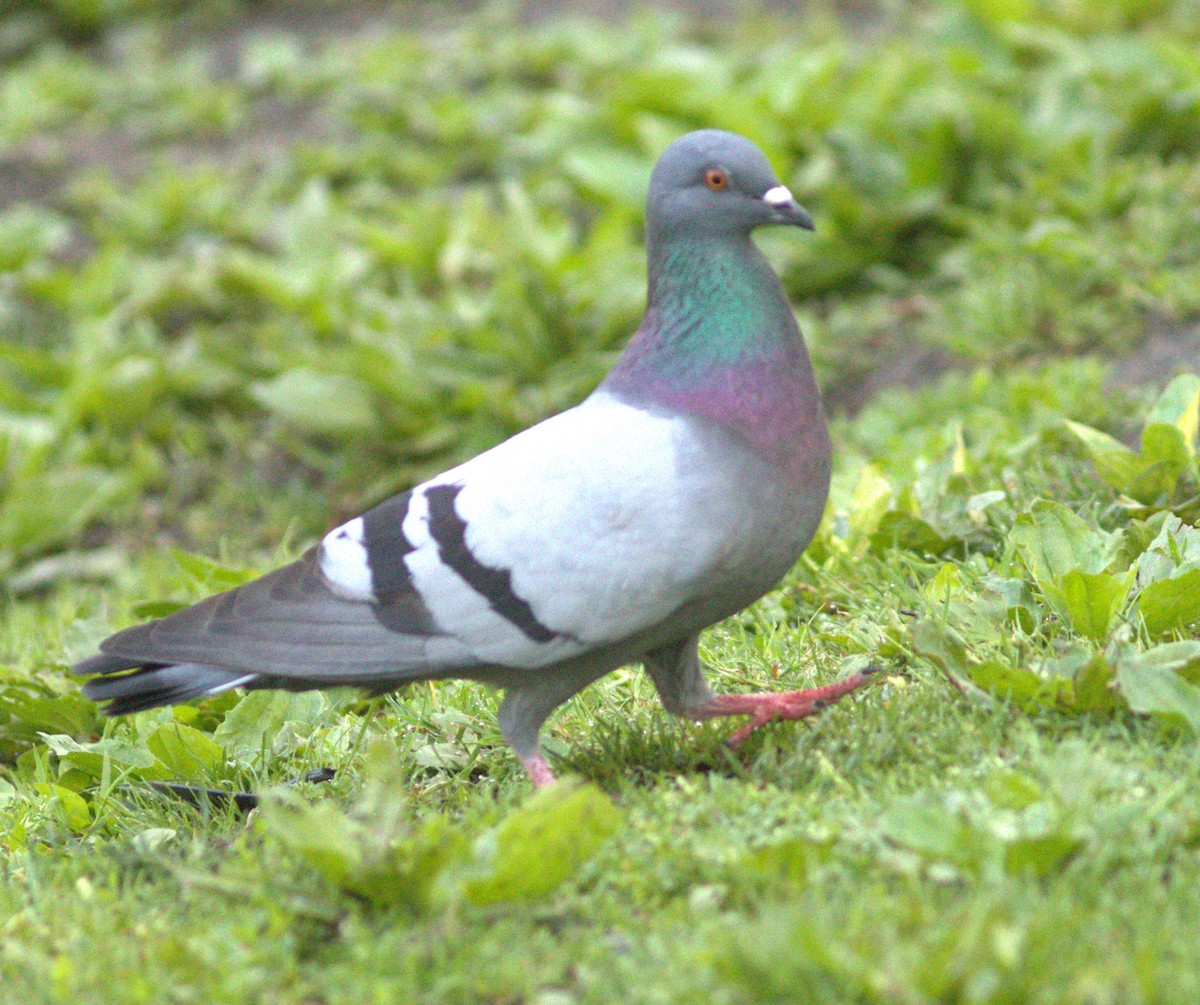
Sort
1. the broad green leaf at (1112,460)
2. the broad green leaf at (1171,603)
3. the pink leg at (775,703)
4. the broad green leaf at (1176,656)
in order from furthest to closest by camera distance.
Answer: the broad green leaf at (1112,460) → the pink leg at (775,703) → the broad green leaf at (1171,603) → the broad green leaf at (1176,656)

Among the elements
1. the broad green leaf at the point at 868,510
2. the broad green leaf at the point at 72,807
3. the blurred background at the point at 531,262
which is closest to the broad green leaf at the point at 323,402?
the blurred background at the point at 531,262

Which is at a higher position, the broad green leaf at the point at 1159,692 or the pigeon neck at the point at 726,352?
the pigeon neck at the point at 726,352

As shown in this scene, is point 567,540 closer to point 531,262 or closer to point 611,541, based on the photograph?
point 611,541

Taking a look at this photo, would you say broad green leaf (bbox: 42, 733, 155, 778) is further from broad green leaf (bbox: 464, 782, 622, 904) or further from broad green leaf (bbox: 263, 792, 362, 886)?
broad green leaf (bbox: 464, 782, 622, 904)

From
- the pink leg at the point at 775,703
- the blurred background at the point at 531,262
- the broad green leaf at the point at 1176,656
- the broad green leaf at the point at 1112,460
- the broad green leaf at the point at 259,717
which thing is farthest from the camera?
the blurred background at the point at 531,262

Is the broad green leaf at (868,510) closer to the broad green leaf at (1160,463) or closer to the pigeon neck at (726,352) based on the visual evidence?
the broad green leaf at (1160,463)

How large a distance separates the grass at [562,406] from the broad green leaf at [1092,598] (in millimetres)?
10

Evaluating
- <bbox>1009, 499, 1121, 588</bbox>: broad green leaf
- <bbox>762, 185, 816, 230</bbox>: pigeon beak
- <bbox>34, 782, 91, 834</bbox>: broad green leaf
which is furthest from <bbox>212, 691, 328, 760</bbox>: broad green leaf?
<bbox>1009, 499, 1121, 588</bbox>: broad green leaf

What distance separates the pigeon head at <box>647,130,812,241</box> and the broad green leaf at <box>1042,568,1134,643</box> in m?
0.89

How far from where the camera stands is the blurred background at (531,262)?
532cm

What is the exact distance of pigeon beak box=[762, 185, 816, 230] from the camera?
289cm

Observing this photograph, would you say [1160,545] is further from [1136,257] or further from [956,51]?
[956,51]

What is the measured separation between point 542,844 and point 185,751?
1191 mm

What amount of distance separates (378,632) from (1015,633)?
1.25 m
